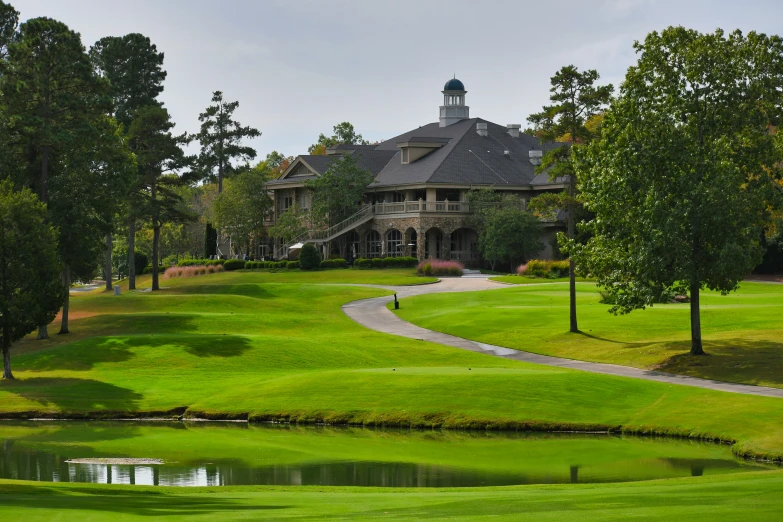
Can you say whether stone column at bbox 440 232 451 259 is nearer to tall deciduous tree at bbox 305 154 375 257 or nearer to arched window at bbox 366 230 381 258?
arched window at bbox 366 230 381 258

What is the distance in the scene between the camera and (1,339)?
37406mm

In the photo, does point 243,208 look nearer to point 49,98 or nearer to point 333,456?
point 49,98

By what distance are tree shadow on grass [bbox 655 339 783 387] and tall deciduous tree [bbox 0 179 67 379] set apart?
2241 centimetres

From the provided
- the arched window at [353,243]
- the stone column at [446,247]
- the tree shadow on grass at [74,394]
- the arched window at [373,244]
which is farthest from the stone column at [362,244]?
the tree shadow on grass at [74,394]

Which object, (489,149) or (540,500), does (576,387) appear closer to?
(540,500)

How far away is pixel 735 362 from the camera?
37812 mm

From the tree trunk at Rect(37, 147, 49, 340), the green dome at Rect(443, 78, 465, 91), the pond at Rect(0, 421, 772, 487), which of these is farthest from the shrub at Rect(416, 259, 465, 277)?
the pond at Rect(0, 421, 772, 487)

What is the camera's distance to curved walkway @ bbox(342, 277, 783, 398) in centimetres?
3528

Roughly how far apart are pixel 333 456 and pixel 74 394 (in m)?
13.4

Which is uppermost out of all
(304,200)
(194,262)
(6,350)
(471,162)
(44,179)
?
(471,162)

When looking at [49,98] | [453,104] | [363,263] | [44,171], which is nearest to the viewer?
[44,171]

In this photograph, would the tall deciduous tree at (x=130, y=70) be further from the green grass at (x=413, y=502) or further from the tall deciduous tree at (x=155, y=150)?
the green grass at (x=413, y=502)

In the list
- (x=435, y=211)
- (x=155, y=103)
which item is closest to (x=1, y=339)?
(x=155, y=103)

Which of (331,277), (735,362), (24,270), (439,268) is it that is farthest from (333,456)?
(439,268)
